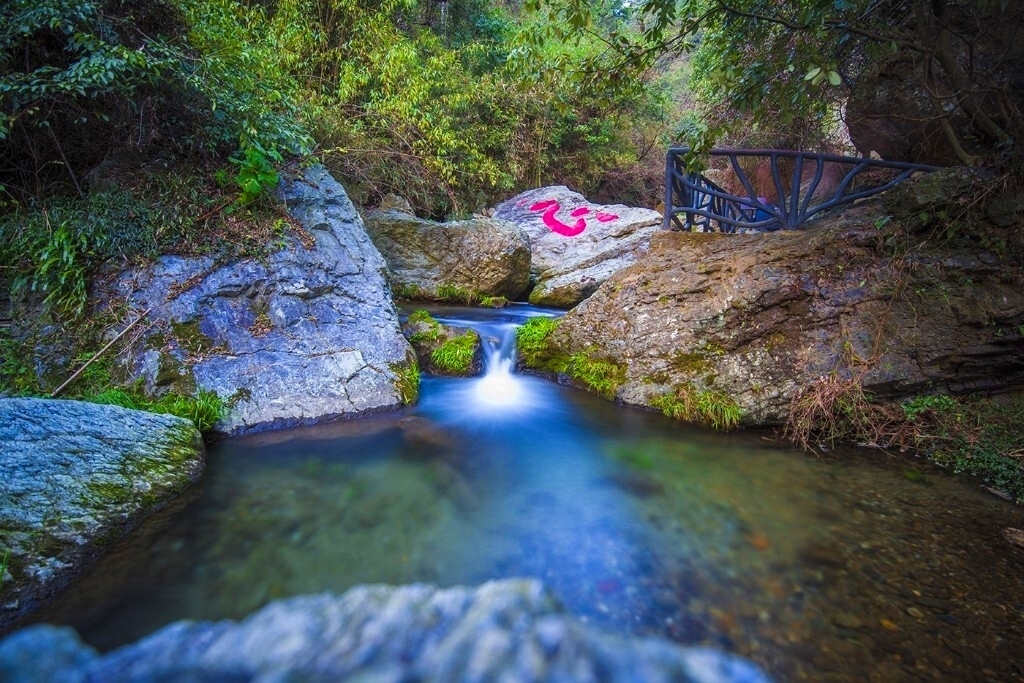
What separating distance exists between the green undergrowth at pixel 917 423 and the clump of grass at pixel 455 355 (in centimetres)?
300

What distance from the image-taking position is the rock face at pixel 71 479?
1957 mm

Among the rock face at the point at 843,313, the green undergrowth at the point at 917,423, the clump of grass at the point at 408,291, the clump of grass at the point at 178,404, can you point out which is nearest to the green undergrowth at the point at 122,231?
the clump of grass at the point at 178,404

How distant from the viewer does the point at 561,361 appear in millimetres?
5031

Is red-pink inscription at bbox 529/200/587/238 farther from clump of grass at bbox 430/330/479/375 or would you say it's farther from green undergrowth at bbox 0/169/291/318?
green undergrowth at bbox 0/169/291/318

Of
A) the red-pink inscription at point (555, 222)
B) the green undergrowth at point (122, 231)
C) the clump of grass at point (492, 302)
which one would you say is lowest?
the clump of grass at point (492, 302)

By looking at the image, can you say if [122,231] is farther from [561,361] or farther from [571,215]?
[571,215]

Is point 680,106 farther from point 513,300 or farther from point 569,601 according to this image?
point 569,601

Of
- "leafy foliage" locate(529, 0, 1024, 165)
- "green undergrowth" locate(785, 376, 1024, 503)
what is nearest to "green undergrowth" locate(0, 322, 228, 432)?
"leafy foliage" locate(529, 0, 1024, 165)

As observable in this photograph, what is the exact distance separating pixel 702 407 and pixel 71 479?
13.6 ft

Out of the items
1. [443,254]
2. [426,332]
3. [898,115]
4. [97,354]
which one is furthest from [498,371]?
[898,115]

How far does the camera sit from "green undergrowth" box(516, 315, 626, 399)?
Answer: 4566 mm

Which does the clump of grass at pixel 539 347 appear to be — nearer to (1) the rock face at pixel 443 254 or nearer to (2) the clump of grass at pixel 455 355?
(2) the clump of grass at pixel 455 355

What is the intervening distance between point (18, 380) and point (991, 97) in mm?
8279

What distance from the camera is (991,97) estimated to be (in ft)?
13.5
